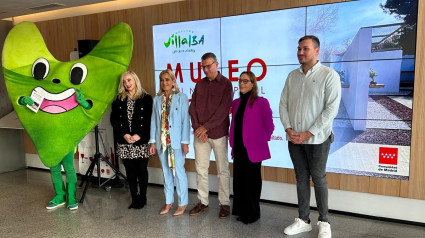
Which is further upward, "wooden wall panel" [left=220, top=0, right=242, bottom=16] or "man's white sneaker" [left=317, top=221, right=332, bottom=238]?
"wooden wall panel" [left=220, top=0, right=242, bottom=16]

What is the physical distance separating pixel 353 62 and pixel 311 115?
892 mm

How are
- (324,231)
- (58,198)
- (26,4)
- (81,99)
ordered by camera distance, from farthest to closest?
(26,4)
(58,198)
(81,99)
(324,231)

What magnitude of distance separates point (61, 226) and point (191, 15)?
105 inches

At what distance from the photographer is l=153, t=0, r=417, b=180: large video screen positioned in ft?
10.2

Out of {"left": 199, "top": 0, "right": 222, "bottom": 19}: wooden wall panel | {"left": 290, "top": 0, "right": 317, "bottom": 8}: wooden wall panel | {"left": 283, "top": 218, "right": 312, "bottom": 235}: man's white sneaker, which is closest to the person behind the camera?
{"left": 283, "top": 218, "right": 312, "bottom": 235}: man's white sneaker

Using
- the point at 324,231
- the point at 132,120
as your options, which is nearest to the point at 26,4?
the point at 132,120

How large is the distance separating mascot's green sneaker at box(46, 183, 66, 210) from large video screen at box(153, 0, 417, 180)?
228cm

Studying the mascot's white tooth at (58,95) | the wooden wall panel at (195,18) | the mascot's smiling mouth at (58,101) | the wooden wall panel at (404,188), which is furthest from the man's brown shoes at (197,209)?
the wooden wall panel at (404,188)

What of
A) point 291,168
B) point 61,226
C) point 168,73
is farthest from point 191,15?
point 61,226

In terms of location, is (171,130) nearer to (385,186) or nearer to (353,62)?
(353,62)

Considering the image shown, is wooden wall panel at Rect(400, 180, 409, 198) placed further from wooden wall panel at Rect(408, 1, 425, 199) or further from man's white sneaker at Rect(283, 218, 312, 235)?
man's white sneaker at Rect(283, 218, 312, 235)

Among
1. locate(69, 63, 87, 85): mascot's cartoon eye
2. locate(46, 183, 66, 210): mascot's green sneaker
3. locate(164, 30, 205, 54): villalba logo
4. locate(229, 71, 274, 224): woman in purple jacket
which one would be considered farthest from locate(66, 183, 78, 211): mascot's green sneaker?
locate(164, 30, 205, 54): villalba logo

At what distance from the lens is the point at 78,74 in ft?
12.3

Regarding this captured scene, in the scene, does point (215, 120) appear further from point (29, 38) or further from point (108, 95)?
point (29, 38)
